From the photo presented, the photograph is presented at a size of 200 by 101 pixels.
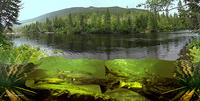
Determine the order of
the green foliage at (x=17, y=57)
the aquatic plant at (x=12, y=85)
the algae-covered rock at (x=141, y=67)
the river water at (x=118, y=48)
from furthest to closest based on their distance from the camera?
1. the river water at (x=118, y=48)
2. the green foliage at (x=17, y=57)
3. the algae-covered rock at (x=141, y=67)
4. the aquatic plant at (x=12, y=85)

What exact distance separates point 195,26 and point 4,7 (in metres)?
11.4

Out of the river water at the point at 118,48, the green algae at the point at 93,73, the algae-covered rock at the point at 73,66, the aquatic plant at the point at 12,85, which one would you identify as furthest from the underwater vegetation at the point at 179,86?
the river water at the point at 118,48

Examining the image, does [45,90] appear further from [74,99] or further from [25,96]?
[74,99]

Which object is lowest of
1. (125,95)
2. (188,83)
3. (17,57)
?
(125,95)

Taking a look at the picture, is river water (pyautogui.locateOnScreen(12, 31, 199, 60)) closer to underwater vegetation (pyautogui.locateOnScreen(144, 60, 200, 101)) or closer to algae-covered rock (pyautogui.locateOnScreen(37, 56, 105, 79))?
underwater vegetation (pyautogui.locateOnScreen(144, 60, 200, 101))

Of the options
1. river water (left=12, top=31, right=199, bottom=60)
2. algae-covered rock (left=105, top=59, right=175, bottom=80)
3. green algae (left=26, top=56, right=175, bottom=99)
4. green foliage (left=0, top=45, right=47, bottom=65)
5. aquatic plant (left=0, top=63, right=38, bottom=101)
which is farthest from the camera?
river water (left=12, top=31, right=199, bottom=60)

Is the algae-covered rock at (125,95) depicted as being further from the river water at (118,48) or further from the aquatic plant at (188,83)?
the river water at (118,48)

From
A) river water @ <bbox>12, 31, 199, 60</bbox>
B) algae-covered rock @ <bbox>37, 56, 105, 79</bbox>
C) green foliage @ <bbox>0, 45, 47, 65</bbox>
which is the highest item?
green foliage @ <bbox>0, 45, 47, 65</bbox>

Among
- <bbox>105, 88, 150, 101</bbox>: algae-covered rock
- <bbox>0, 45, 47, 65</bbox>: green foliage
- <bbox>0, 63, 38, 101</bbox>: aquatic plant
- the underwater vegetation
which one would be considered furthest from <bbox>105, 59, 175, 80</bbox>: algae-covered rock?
<bbox>0, 45, 47, 65</bbox>: green foliage

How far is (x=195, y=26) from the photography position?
8.00 m

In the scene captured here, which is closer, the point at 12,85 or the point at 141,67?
the point at 12,85

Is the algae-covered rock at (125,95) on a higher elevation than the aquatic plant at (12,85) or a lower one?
lower

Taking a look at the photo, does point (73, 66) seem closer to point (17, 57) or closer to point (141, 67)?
point (17, 57)

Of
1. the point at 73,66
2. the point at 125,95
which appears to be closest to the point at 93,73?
the point at 73,66
